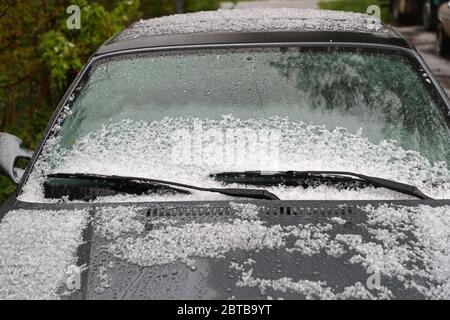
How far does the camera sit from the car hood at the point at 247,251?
212 cm

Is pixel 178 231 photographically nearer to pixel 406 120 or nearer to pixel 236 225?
pixel 236 225

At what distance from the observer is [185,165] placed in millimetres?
2770

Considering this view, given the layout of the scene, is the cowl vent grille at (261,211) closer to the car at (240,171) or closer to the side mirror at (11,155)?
the car at (240,171)

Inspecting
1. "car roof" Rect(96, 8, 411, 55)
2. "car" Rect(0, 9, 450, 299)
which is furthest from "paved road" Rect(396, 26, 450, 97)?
"car" Rect(0, 9, 450, 299)

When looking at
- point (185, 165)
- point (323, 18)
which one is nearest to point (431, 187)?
point (185, 165)

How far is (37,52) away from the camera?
6.40m

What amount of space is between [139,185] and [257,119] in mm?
571

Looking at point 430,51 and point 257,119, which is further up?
point 257,119

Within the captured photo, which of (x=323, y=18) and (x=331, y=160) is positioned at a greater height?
(x=323, y=18)

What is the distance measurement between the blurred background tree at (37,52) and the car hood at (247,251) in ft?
11.3

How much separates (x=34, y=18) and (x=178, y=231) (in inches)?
174

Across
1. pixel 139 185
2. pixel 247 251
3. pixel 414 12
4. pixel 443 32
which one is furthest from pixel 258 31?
pixel 414 12

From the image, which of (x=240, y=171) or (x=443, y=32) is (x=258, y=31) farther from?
(x=443, y=32)

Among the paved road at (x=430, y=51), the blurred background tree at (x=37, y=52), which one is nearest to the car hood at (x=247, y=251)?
the blurred background tree at (x=37, y=52)
